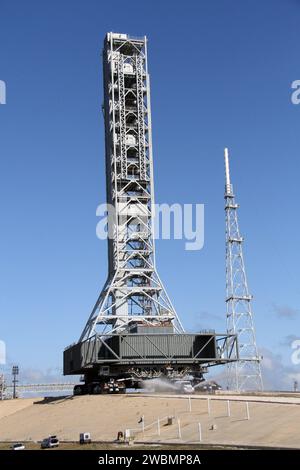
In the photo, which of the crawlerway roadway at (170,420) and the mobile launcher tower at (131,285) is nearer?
the crawlerway roadway at (170,420)

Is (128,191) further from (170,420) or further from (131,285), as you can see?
(170,420)

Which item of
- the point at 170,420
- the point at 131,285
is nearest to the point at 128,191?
the point at 131,285

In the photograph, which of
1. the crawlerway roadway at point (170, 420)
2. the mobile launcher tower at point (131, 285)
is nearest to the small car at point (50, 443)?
the crawlerway roadway at point (170, 420)

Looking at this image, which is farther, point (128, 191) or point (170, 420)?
point (128, 191)

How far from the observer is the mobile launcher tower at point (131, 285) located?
309 feet

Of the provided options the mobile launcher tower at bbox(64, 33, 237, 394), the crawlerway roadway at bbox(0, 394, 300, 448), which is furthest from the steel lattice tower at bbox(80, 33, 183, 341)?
the crawlerway roadway at bbox(0, 394, 300, 448)

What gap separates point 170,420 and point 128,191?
2638 inches

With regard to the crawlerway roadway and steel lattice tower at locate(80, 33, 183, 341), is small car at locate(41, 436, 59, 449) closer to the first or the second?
the crawlerway roadway

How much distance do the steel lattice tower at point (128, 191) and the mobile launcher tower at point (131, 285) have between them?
0.16 metres

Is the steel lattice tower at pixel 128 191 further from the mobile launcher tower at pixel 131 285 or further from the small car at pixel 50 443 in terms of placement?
the small car at pixel 50 443

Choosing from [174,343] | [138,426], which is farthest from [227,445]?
[174,343]

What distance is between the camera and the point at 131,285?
112 m

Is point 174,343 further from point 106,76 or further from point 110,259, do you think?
point 106,76

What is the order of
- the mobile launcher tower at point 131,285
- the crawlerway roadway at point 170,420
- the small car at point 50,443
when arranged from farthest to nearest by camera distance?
1. the mobile launcher tower at point 131,285
2. the small car at point 50,443
3. the crawlerway roadway at point 170,420
